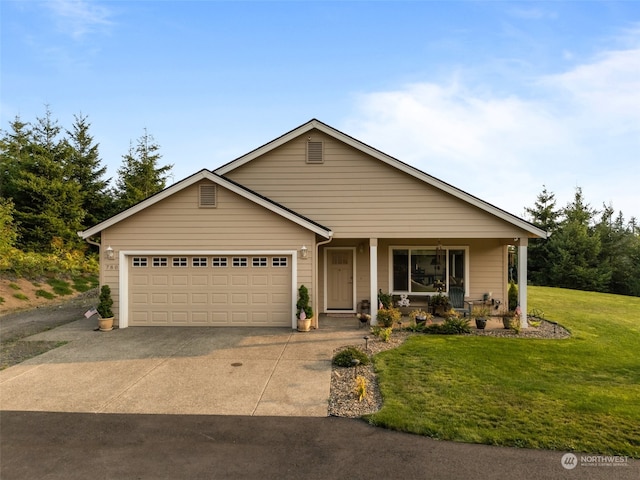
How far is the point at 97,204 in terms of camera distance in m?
29.0

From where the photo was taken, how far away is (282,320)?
37.9 feet

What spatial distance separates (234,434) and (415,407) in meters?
2.75

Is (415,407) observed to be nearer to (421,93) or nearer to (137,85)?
(421,93)

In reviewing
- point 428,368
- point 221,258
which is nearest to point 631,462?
point 428,368

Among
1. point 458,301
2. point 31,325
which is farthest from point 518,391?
point 31,325

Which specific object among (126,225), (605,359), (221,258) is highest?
(126,225)

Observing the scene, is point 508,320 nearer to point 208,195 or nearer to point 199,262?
point 199,262

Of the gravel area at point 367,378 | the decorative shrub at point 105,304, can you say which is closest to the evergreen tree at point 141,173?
the decorative shrub at point 105,304

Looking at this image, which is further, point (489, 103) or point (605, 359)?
point (489, 103)

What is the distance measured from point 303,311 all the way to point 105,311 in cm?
591

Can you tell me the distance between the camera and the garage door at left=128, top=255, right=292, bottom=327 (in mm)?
11555

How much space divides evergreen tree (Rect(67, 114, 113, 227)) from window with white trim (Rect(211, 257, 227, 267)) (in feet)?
69.9

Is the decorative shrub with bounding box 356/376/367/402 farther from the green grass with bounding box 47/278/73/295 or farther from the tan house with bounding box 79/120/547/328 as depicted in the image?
the green grass with bounding box 47/278/73/295

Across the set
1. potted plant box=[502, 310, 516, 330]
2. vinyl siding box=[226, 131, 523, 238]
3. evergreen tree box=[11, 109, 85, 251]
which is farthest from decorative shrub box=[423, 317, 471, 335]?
evergreen tree box=[11, 109, 85, 251]
